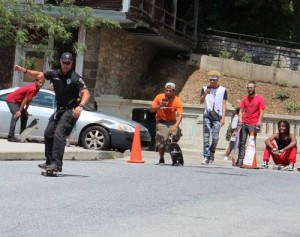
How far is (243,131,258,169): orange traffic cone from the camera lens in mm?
15203

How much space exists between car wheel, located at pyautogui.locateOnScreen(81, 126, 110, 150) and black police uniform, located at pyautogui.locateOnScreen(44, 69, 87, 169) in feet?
20.7

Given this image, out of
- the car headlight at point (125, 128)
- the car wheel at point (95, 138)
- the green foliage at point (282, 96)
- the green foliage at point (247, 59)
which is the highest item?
the green foliage at point (247, 59)

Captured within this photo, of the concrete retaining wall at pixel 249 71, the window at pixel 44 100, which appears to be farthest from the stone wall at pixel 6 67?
the window at pixel 44 100

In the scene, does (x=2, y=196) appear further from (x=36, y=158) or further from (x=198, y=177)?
(x=36, y=158)

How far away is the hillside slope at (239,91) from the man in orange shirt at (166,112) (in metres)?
12.7

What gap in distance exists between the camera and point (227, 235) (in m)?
7.07

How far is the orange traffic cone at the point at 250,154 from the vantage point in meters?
15.2

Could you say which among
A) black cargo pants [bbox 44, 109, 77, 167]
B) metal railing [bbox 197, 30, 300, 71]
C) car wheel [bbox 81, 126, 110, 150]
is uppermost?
metal railing [bbox 197, 30, 300, 71]

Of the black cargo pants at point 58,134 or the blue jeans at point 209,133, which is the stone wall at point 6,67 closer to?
the blue jeans at point 209,133

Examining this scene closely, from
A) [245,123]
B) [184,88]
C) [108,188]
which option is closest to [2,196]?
[108,188]

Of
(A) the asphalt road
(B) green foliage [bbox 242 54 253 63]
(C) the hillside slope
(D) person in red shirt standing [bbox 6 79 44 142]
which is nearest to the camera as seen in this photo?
(A) the asphalt road

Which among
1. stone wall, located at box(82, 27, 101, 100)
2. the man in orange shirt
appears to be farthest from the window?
stone wall, located at box(82, 27, 101, 100)

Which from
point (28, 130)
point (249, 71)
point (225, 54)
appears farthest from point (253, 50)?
point (28, 130)

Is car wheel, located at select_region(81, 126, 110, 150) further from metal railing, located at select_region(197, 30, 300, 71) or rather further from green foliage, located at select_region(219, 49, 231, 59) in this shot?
metal railing, located at select_region(197, 30, 300, 71)
